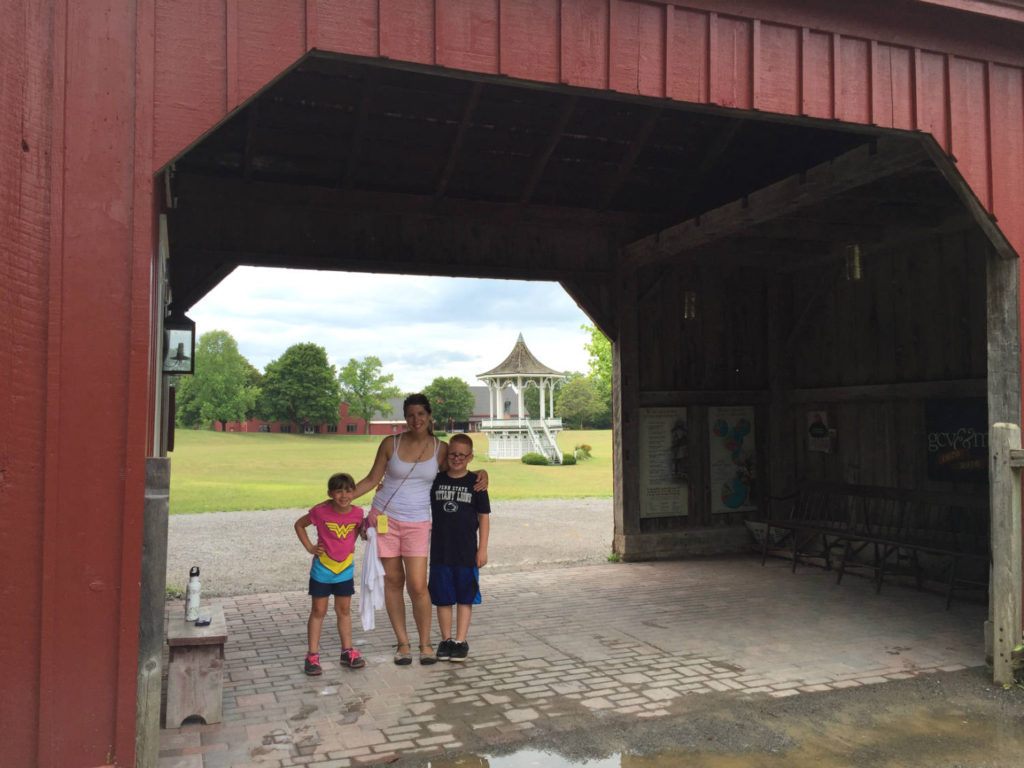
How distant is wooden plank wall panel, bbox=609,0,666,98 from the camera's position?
4707 mm

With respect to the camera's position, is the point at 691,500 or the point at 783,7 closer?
the point at 783,7

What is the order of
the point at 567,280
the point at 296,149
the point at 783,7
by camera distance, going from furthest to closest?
the point at 567,280, the point at 296,149, the point at 783,7

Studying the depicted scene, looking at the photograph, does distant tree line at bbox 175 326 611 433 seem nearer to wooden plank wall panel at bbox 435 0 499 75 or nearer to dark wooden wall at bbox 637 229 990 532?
dark wooden wall at bbox 637 229 990 532

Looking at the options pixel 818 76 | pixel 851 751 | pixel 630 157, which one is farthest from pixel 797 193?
pixel 851 751

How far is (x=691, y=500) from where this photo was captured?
1084cm

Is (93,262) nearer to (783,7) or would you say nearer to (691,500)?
(783,7)

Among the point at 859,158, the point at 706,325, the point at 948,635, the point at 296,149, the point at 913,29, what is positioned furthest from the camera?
the point at 706,325

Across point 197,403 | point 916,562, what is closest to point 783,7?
point 916,562

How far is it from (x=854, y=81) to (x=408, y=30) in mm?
2998

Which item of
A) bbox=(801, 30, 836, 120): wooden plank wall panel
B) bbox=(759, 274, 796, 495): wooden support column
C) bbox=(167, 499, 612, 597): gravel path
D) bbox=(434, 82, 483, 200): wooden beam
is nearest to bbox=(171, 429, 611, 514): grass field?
bbox=(167, 499, 612, 597): gravel path

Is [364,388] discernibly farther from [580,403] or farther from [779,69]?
[779,69]

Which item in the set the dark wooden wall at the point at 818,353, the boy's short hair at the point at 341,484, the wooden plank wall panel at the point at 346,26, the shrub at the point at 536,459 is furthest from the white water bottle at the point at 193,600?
the shrub at the point at 536,459

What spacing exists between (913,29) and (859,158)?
976 millimetres

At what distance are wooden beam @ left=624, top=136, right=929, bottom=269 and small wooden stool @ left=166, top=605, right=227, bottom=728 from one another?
555cm
